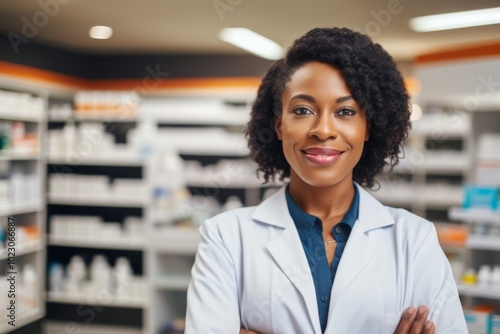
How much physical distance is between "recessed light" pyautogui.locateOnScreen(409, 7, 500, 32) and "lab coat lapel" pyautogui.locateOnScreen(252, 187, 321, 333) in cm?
399

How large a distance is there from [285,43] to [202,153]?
1.70m

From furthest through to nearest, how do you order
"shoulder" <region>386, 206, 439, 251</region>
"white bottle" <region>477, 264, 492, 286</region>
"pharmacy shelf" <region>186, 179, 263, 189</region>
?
"pharmacy shelf" <region>186, 179, 263, 189</region> → "white bottle" <region>477, 264, 492, 286</region> → "shoulder" <region>386, 206, 439, 251</region>

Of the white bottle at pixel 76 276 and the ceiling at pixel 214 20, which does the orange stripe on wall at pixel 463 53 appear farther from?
the white bottle at pixel 76 276

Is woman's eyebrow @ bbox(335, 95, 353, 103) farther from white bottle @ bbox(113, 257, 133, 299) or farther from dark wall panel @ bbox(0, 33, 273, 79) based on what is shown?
dark wall panel @ bbox(0, 33, 273, 79)

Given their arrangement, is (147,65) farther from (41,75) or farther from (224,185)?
(224,185)

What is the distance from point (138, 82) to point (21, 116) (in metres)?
2.28

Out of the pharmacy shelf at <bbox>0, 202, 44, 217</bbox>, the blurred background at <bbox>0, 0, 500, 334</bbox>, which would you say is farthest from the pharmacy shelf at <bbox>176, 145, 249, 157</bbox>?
the pharmacy shelf at <bbox>0, 202, 44, 217</bbox>

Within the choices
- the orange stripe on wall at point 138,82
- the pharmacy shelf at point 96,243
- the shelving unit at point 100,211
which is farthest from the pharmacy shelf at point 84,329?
the orange stripe on wall at point 138,82

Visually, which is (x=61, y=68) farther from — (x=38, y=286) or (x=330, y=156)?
(x=330, y=156)

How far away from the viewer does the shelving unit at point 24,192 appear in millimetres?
5469

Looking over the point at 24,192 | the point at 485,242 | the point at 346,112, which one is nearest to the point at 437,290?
the point at 346,112

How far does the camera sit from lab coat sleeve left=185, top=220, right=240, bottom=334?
4.76 feet

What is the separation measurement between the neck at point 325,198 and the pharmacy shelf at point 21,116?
4552 mm

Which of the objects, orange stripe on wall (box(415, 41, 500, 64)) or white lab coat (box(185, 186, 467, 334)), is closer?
white lab coat (box(185, 186, 467, 334))
